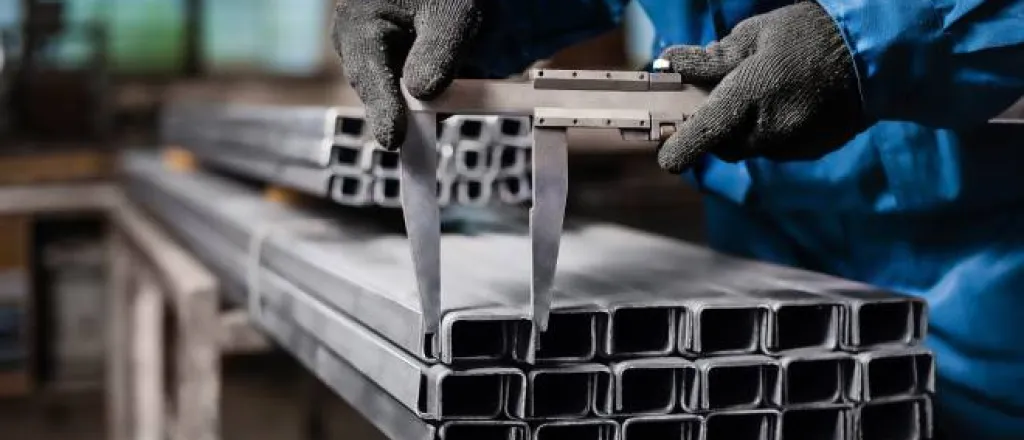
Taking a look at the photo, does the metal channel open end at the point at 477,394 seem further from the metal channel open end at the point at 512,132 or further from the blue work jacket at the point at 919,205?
the metal channel open end at the point at 512,132

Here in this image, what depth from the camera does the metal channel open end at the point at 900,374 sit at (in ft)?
2.89

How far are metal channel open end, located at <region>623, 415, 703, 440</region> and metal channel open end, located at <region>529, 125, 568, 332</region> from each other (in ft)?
0.41

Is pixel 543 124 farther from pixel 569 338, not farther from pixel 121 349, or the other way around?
pixel 121 349

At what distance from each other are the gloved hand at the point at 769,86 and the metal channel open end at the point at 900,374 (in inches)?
7.6

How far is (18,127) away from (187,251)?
244 cm

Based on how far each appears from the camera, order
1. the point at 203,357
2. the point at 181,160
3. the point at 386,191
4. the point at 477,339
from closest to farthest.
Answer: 1. the point at 477,339
2. the point at 386,191
3. the point at 203,357
4. the point at 181,160

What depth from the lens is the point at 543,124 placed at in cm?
83

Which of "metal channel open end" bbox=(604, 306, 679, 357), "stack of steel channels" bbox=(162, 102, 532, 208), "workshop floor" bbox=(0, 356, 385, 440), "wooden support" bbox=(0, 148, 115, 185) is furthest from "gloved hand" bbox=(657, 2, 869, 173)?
"wooden support" bbox=(0, 148, 115, 185)

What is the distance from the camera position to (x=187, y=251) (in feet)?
6.54

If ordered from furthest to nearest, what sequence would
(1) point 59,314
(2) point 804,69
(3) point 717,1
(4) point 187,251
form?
(1) point 59,314
(4) point 187,251
(3) point 717,1
(2) point 804,69

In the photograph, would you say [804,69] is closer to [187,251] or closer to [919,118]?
[919,118]

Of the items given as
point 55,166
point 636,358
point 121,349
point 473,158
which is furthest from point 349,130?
point 55,166

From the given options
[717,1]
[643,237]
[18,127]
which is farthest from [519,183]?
[18,127]

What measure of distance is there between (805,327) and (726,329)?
7 cm
